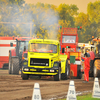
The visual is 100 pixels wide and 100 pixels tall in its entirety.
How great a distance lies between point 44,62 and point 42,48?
120cm

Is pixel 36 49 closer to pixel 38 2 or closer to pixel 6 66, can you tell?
pixel 6 66

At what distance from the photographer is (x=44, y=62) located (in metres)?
20.3

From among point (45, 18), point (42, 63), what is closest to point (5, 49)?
point (42, 63)

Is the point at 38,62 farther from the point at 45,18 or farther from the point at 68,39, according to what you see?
the point at 45,18

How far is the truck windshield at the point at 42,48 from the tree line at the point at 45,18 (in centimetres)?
4273

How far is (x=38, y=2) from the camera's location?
93312 millimetres

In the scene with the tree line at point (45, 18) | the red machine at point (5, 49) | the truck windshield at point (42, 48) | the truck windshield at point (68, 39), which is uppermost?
the tree line at point (45, 18)

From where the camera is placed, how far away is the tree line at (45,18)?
74.6 m

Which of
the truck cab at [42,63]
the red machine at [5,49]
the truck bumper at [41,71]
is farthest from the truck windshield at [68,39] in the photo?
the truck bumper at [41,71]

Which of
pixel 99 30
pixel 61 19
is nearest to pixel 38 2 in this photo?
pixel 61 19

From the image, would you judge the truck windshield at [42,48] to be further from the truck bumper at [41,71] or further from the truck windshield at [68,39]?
the truck windshield at [68,39]

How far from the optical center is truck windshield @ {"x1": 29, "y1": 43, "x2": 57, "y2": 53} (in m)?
21.1

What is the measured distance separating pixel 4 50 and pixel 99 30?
60059 mm

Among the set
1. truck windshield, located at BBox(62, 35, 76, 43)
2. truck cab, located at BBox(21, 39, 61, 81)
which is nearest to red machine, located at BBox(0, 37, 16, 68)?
truck windshield, located at BBox(62, 35, 76, 43)
